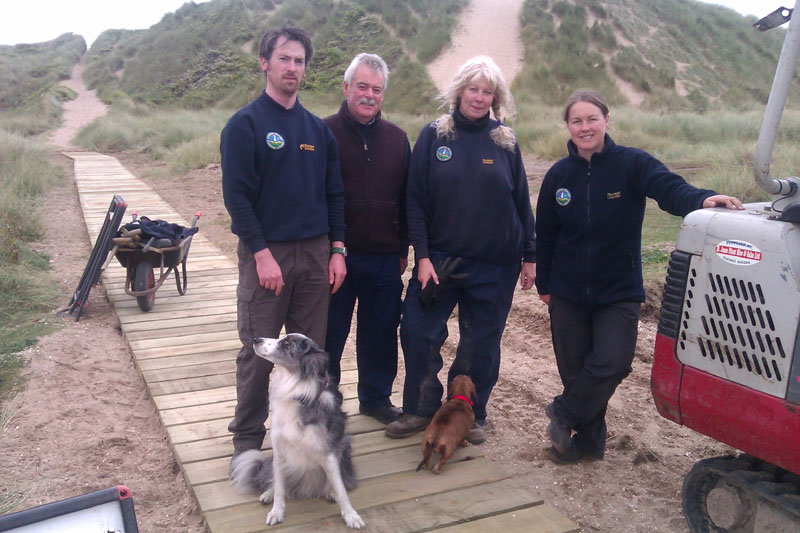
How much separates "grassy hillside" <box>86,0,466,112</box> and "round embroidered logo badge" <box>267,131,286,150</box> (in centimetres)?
2678

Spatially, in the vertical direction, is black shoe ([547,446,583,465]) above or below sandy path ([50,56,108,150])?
below

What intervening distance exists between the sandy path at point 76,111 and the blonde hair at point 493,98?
24.7 metres

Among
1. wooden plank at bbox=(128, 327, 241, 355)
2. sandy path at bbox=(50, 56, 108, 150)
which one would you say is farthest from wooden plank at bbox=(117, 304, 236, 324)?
sandy path at bbox=(50, 56, 108, 150)

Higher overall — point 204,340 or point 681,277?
point 681,277

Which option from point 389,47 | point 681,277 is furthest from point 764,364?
point 389,47

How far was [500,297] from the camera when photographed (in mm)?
3787

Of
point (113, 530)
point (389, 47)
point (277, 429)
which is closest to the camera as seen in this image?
point (113, 530)

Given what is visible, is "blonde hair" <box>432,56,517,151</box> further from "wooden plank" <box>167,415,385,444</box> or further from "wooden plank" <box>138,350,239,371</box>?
"wooden plank" <box>138,350,239,371</box>

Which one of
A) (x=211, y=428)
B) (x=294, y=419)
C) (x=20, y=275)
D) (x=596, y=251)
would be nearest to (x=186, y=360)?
(x=211, y=428)

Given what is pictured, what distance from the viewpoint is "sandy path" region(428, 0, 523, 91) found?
3516 centimetres

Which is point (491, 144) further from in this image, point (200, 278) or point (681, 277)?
point (200, 278)

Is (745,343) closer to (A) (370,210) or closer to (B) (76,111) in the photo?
(A) (370,210)

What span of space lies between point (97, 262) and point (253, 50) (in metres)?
42.9

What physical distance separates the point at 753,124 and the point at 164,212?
14.8m
